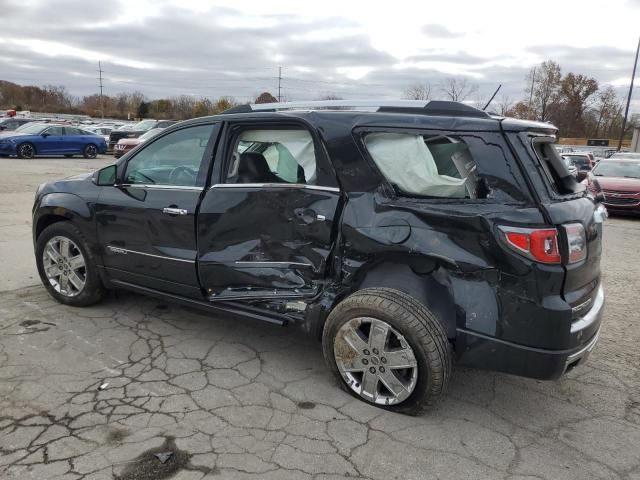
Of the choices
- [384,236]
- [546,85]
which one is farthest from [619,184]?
[546,85]

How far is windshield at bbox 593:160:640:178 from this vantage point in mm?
13602

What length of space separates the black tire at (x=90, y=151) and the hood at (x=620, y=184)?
20827mm

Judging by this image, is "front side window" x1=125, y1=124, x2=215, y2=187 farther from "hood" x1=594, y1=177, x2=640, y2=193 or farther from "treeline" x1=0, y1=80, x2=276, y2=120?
"treeline" x1=0, y1=80, x2=276, y2=120

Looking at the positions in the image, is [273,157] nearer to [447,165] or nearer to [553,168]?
[447,165]

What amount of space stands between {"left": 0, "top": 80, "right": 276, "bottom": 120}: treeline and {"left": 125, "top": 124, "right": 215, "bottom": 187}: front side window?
64.6 m

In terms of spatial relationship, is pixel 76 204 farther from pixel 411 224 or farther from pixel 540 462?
pixel 540 462

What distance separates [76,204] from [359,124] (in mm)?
2681

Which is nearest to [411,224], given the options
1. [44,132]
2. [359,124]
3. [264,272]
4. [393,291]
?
[393,291]

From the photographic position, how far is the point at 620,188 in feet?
41.0

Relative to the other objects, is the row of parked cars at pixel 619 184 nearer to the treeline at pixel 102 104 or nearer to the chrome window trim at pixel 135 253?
the chrome window trim at pixel 135 253

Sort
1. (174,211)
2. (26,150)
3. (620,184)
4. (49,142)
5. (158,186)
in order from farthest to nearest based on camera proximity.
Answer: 1. (49,142)
2. (26,150)
3. (620,184)
4. (158,186)
5. (174,211)

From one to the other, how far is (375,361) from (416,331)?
380 millimetres

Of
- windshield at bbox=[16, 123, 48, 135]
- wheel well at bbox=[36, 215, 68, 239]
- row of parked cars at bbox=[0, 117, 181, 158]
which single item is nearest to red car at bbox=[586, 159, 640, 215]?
wheel well at bbox=[36, 215, 68, 239]

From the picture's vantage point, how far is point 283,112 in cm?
354
